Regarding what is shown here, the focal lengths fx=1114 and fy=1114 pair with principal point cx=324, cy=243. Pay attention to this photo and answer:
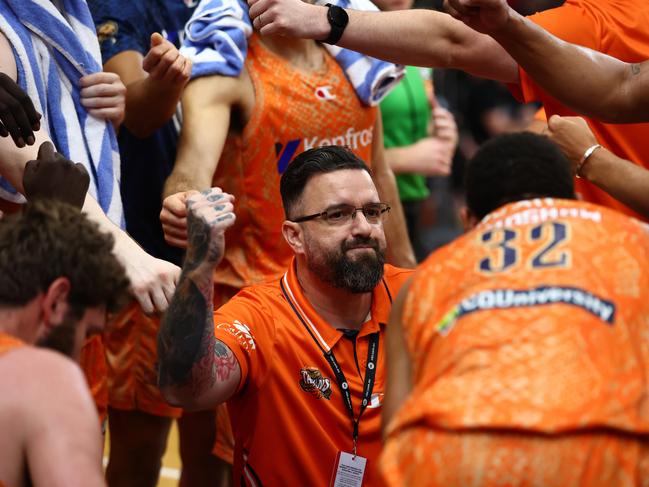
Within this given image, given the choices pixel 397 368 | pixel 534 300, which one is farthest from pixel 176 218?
pixel 534 300

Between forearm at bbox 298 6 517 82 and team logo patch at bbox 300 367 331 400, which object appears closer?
team logo patch at bbox 300 367 331 400

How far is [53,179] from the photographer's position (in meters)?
3.06

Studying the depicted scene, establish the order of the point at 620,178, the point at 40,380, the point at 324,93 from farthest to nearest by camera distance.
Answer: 1. the point at 324,93
2. the point at 620,178
3. the point at 40,380

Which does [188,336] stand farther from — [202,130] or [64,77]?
[202,130]

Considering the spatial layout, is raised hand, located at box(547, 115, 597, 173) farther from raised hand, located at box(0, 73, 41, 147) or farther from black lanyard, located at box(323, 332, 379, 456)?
raised hand, located at box(0, 73, 41, 147)

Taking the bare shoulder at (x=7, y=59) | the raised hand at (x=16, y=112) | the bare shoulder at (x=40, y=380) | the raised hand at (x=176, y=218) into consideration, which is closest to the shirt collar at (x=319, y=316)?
the raised hand at (x=176, y=218)

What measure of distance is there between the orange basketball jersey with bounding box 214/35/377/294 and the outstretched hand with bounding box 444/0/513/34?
1.08m

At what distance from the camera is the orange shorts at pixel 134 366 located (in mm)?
4359

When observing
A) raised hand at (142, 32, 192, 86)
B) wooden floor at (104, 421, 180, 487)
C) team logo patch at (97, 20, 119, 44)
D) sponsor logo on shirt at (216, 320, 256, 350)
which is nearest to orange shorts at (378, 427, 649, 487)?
sponsor logo on shirt at (216, 320, 256, 350)

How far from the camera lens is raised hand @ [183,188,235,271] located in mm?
2846

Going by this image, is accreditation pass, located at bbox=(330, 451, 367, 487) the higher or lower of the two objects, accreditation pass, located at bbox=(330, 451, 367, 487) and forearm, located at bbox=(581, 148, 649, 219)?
the lower

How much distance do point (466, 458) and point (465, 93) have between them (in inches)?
304

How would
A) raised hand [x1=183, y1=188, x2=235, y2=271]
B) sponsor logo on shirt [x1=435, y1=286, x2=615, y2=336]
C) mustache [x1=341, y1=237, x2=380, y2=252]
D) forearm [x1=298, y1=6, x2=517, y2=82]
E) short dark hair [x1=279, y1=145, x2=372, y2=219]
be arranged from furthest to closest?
1. forearm [x1=298, y1=6, x2=517, y2=82]
2. short dark hair [x1=279, y1=145, x2=372, y2=219]
3. mustache [x1=341, y1=237, x2=380, y2=252]
4. raised hand [x1=183, y1=188, x2=235, y2=271]
5. sponsor logo on shirt [x1=435, y1=286, x2=615, y2=336]

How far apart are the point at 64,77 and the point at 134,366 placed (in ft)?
4.22
